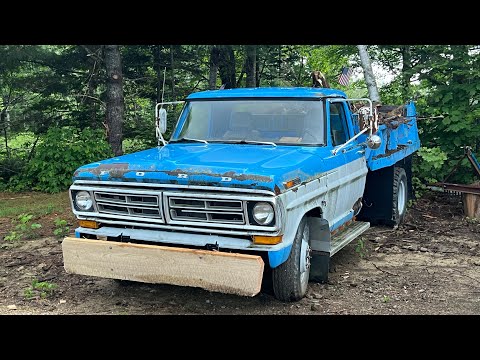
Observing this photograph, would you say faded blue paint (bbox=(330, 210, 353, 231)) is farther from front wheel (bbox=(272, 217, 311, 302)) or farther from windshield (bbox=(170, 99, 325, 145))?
windshield (bbox=(170, 99, 325, 145))

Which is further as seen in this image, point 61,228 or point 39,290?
point 61,228

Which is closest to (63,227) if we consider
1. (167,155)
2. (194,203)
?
(167,155)

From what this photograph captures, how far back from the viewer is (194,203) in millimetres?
4746

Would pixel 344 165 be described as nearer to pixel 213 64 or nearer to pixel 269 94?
pixel 269 94

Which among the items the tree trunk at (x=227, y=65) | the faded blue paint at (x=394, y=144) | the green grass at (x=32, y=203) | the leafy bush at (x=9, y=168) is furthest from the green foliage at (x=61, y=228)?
the tree trunk at (x=227, y=65)

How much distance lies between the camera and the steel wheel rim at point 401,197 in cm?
875

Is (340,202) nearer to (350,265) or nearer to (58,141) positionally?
(350,265)

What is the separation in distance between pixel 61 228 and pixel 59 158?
4.61 m

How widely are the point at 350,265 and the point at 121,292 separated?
282cm

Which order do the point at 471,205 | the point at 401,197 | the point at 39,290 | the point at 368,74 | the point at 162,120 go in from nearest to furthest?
1. the point at 39,290
2. the point at 162,120
3. the point at 401,197
4. the point at 471,205
5. the point at 368,74

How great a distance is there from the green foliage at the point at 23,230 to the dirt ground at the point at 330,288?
0.65ft

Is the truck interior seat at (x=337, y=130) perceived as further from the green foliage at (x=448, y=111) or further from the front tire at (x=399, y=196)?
the green foliage at (x=448, y=111)

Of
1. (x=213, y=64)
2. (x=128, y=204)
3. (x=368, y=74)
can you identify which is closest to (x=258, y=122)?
(x=128, y=204)

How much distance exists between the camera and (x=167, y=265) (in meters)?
4.64
